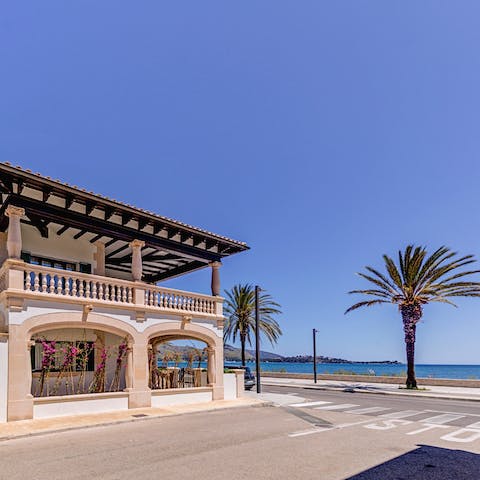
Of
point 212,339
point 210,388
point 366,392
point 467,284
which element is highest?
point 467,284

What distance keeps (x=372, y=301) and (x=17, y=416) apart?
2228cm

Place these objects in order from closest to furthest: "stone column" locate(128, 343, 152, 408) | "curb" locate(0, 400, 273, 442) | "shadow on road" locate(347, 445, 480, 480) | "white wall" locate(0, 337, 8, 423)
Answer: "shadow on road" locate(347, 445, 480, 480), "curb" locate(0, 400, 273, 442), "white wall" locate(0, 337, 8, 423), "stone column" locate(128, 343, 152, 408)

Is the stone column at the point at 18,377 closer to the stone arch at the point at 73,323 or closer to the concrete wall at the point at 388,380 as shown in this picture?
the stone arch at the point at 73,323

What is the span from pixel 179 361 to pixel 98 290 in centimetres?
586

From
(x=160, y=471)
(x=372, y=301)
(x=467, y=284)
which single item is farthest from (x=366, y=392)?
(x=160, y=471)

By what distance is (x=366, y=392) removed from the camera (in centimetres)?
2689

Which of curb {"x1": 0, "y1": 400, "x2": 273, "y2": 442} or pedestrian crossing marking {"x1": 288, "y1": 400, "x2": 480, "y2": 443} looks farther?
pedestrian crossing marking {"x1": 288, "y1": 400, "x2": 480, "y2": 443}

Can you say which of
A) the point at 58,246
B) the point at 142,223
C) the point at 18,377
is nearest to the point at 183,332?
the point at 142,223

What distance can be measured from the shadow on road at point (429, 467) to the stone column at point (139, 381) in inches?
389

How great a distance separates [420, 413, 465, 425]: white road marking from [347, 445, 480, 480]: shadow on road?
4.84 meters

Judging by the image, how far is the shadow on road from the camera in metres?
7.92

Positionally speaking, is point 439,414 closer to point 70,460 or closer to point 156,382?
point 156,382

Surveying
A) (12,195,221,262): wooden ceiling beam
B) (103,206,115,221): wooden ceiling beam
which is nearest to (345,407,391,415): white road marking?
(12,195,221,262): wooden ceiling beam

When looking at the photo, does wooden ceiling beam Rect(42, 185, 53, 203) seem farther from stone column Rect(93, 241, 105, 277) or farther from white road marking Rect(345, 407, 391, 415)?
white road marking Rect(345, 407, 391, 415)
